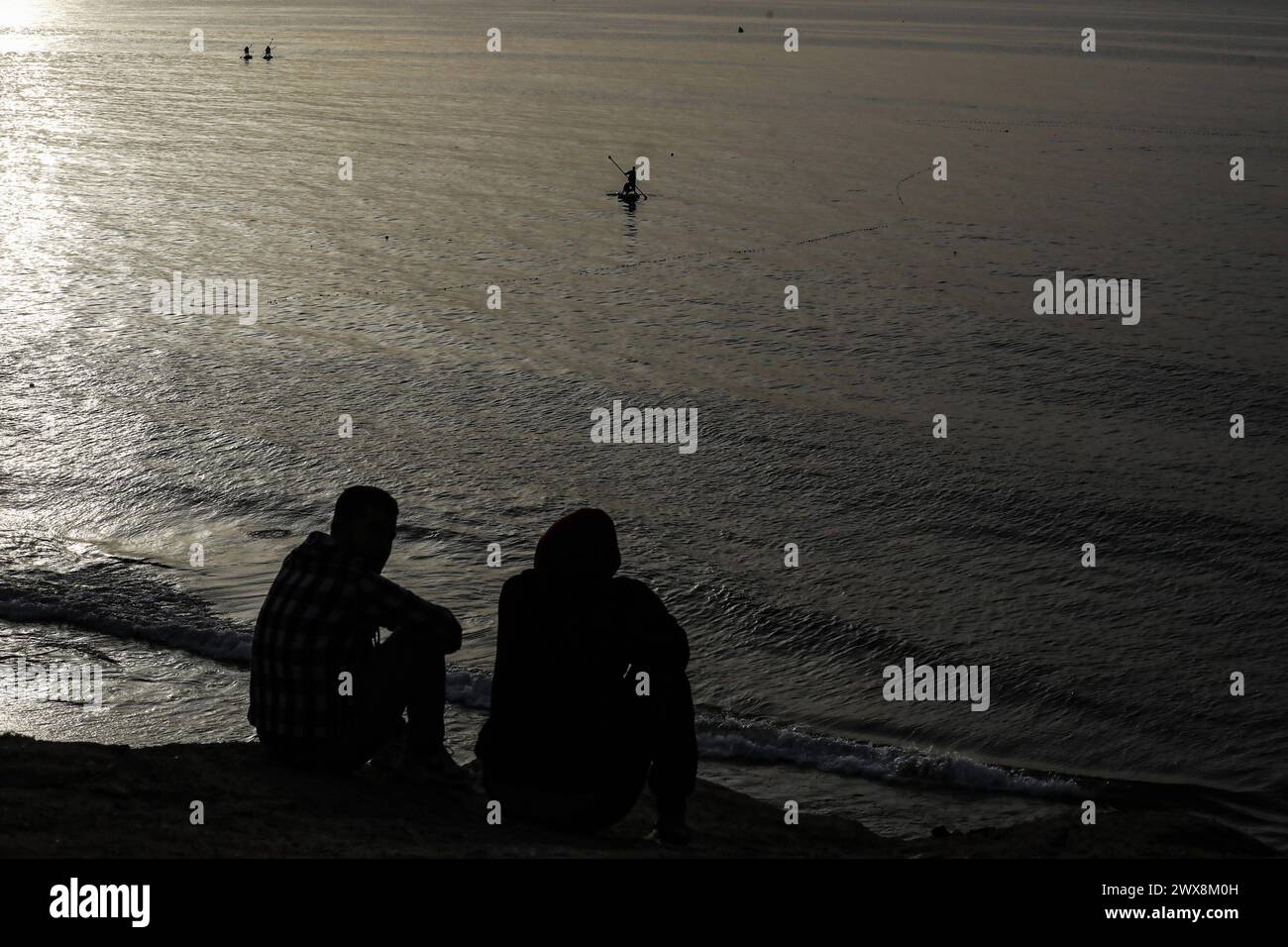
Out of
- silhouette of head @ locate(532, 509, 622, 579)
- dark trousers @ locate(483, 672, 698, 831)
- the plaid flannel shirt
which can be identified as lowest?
dark trousers @ locate(483, 672, 698, 831)

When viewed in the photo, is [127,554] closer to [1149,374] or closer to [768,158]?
[1149,374]

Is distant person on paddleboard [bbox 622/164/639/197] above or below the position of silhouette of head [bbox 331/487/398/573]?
above

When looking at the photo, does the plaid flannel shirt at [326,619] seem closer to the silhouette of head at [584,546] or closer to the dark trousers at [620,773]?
the dark trousers at [620,773]

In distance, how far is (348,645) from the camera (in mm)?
5512

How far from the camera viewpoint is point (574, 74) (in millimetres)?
58781

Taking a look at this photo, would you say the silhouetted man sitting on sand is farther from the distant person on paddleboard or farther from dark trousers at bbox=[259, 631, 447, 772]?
the distant person on paddleboard

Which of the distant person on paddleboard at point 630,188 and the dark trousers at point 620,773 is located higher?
the distant person on paddleboard at point 630,188

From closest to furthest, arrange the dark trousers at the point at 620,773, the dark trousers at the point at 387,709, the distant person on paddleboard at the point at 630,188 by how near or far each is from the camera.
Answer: the dark trousers at the point at 620,773 → the dark trousers at the point at 387,709 → the distant person on paddleboard at the point at 630,188

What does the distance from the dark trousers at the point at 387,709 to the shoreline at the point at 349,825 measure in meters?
0.11

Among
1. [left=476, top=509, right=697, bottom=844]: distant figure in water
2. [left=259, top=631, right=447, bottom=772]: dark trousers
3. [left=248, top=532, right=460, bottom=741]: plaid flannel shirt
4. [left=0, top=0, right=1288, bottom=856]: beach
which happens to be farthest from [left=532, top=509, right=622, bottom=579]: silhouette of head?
[left=0, top=0, right=1288, bottom=856]: beach

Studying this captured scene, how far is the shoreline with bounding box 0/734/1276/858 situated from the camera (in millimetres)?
5012

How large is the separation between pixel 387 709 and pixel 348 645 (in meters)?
0.36

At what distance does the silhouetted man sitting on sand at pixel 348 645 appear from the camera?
5.45m

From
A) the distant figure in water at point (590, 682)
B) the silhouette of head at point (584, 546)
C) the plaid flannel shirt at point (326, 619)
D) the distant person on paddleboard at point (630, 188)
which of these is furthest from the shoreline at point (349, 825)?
the distant person on paddleboard at point (630, 188)
